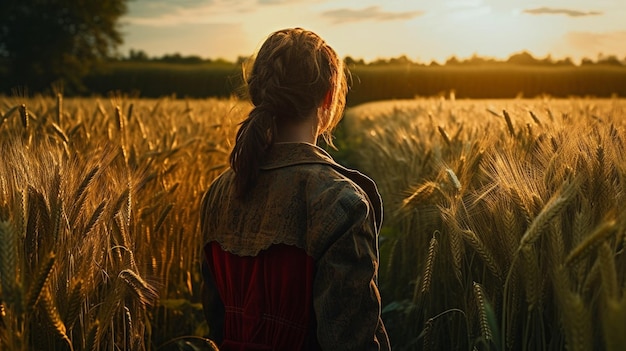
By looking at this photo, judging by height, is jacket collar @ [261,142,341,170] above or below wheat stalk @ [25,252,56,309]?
above

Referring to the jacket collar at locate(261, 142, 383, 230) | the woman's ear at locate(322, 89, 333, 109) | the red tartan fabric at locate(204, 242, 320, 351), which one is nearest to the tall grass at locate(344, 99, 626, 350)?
the jacket collar at locate(261, 142, 383, 230)

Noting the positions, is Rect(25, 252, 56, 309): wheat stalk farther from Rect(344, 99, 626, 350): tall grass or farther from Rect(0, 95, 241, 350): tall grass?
Rect(344, 99, 626, 350): tall grass

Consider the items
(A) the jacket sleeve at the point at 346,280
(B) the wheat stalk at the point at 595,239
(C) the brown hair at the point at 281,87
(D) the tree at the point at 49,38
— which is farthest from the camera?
(D) the tree at the point at 49,38

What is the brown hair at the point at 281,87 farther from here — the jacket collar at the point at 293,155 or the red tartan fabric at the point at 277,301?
the red tartan fabric at the point at 277,301

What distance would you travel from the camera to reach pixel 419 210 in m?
3.62

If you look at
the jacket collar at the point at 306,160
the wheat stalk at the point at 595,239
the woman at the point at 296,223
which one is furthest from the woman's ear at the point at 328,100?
the wheat stalk at the point at 595,239

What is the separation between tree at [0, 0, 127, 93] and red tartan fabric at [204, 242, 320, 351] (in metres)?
36.5

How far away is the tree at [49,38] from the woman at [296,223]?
36473 millimetres

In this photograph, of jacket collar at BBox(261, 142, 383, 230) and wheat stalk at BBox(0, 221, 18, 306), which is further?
jacket collar at BBox(261, 142, 383, 230)

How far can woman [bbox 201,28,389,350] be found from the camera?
6.17 ft

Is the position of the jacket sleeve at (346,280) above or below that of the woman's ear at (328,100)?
below

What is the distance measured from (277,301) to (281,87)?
0.59m

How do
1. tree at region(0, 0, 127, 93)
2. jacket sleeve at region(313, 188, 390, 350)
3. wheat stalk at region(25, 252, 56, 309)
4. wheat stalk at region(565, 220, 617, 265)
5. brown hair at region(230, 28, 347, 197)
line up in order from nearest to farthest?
wheat stalk at region(565, 220, 617, 265) → wheat stalk at region(25, 252, 56, 309) → jacket sleeve at region(313, 188, 390, 350) → brown hair at region(230, 28, 347, 197) → tree at region(0, 0, 127, 93)

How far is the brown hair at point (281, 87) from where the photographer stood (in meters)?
1.97
